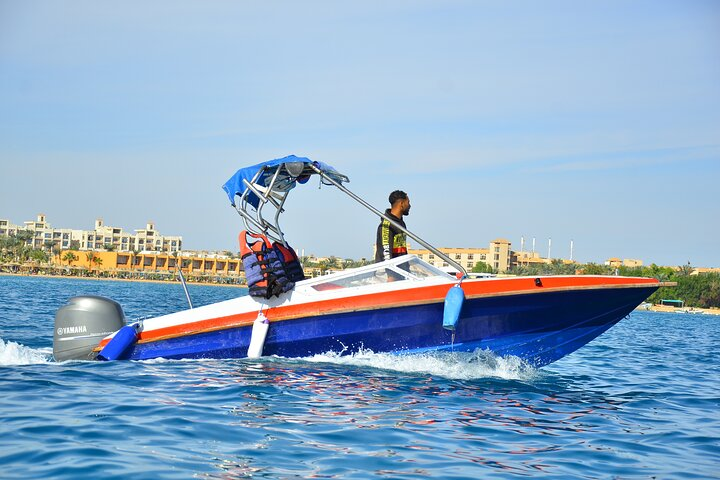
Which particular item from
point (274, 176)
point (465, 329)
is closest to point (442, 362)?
point (465, 329)

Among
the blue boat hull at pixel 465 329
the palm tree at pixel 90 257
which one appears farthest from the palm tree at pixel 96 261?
the blue boat hull at pixel 465 329

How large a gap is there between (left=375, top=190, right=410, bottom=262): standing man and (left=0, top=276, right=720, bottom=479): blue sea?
4.59 feet

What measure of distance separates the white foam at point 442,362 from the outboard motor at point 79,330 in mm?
2664

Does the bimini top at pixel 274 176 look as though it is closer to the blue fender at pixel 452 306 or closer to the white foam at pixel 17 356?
the blue fender at pixel 452 306

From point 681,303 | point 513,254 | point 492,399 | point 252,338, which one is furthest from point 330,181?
point 513,254

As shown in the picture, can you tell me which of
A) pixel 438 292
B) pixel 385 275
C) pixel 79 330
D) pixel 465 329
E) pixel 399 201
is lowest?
pixel 79 330

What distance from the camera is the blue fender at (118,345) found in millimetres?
9859

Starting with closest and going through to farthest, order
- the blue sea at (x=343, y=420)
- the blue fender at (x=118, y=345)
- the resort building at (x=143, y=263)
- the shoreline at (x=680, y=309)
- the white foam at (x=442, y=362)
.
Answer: the blue sea at (x=343, y=420)
the white foam at (x=442, y=362)
the blue fender at (x=118, y=345)
the shoreline at (x=680, y=309)
the resort building at (x=143, y=263)

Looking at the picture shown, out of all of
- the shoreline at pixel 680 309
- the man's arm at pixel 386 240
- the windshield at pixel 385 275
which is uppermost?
the man's arm at pixel 386 240

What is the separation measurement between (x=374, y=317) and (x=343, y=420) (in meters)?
2.77

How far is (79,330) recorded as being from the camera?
9.99 meters

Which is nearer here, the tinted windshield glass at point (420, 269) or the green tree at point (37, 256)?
the tinted windshield glass at point (420, 269)

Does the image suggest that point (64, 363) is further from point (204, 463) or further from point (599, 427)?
point (599, 427)

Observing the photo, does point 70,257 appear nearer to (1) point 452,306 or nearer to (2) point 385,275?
(2) point 385,275
